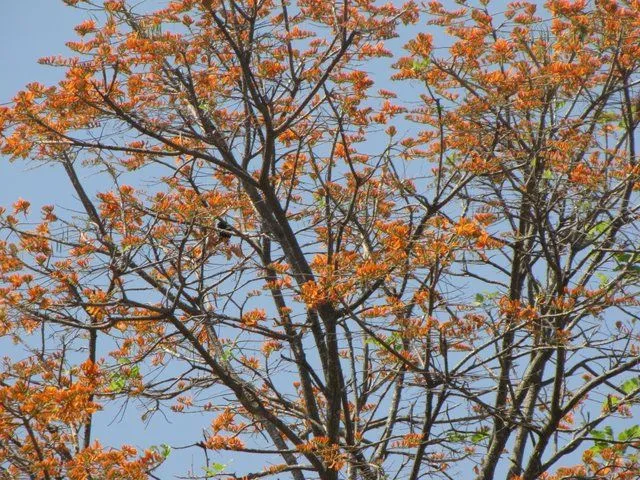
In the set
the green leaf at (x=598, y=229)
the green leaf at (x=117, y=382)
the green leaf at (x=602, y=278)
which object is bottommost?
the green leaf at (x=117, y=382)

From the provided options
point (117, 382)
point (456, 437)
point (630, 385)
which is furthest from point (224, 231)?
point (630, 385)

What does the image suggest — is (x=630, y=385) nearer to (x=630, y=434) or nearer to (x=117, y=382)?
(x=630, y=434)

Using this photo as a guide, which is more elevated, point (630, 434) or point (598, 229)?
point (598, 229)

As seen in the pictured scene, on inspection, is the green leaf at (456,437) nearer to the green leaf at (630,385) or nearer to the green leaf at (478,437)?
the green leaf at (478,437)

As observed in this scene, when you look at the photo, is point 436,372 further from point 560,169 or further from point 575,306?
point 560,169

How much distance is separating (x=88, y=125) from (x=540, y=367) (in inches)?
152

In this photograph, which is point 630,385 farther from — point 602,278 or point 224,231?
point 224,231

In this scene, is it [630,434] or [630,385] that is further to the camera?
[630,385]

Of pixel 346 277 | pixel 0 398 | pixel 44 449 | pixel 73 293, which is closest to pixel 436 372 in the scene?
pixel 346 277

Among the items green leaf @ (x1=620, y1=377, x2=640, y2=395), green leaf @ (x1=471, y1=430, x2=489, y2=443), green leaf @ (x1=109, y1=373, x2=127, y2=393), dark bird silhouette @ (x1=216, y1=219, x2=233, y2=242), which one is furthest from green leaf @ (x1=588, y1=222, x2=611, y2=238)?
green leaf @ (x1=109, y1=373, x2=127, y2=393)

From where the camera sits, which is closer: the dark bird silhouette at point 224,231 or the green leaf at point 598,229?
the green leaf at point 598,229

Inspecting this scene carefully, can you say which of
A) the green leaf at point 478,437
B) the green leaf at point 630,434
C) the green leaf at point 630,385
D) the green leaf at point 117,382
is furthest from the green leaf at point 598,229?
the green leaf at point 117,382

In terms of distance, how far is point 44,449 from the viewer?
7.98 m

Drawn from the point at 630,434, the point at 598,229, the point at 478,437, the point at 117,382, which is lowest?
the point at 630,434
